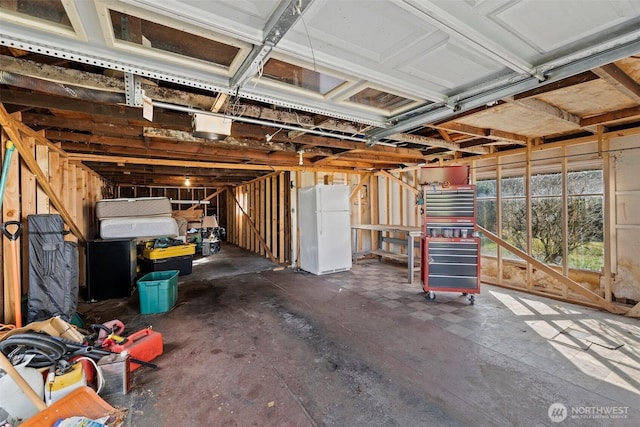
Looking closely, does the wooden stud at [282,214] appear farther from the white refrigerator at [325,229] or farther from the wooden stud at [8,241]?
the wooden stud at [8,241]

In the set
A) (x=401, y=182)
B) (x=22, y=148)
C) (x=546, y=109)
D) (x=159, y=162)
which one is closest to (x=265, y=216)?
(x=159, y=162)

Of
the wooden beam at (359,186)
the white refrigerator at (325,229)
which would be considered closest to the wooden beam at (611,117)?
the white refrigerator at (325,229)

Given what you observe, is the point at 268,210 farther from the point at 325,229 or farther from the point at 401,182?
the point at 401,182

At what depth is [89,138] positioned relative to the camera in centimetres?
354

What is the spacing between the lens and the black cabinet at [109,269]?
4188 mm

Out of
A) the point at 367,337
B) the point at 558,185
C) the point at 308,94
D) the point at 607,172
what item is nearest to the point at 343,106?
the point at 308,94

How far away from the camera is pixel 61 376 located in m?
1.82

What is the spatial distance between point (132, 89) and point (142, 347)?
7.19 ft

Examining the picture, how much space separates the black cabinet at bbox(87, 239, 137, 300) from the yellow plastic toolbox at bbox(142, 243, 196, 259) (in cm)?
80

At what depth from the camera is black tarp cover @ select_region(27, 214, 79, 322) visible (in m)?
2.61

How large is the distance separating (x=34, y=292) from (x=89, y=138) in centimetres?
204

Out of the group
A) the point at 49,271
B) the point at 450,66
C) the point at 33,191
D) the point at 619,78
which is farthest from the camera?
the point at 33,191

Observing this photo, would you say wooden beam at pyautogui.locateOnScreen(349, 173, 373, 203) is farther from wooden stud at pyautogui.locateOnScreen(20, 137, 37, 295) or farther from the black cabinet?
wooden stud at pyautogui.locateOnScreen(20, 137, 37, 295)

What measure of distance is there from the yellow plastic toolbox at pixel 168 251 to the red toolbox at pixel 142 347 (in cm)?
303
